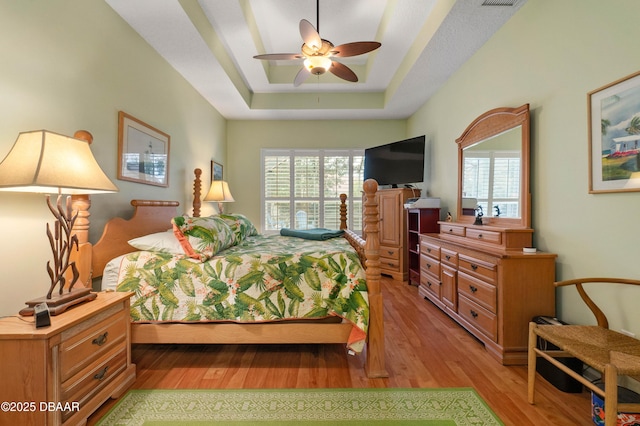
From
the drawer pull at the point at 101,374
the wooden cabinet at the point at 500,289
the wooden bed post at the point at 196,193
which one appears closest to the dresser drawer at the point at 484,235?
the wooden cabinet at the point at 500,289

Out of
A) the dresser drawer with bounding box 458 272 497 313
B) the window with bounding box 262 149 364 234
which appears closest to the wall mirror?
the dresser drawer with bounding box 458 272 497 313

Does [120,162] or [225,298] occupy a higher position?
[120,162]

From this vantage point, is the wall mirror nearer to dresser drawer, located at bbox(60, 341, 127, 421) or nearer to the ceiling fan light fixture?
the ceiling fan light fixture

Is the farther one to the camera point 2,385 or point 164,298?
point 164,298

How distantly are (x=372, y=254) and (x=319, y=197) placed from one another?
338 cm

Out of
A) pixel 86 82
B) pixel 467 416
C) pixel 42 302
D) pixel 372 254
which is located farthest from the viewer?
pixel 86 82

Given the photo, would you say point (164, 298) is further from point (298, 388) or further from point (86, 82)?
point (86, 82)

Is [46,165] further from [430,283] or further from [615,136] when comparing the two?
[430,283]

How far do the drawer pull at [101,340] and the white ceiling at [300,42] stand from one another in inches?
95.3

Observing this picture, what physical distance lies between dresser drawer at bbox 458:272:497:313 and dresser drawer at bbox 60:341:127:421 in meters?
2.58

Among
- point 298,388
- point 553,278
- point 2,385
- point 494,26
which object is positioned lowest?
point 298,388

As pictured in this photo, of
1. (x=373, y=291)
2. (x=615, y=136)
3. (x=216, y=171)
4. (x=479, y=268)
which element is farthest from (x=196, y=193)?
(x=615, y=136)

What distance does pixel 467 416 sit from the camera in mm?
1476

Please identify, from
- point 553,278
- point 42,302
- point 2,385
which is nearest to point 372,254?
point 553,278
